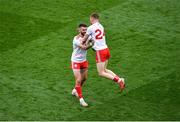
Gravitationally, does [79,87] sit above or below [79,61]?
below

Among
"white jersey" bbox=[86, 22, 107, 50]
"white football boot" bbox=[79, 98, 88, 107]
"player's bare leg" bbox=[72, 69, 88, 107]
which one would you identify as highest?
"white jersey" bbox=[86, 22, 107, 50]

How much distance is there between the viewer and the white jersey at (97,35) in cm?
1315

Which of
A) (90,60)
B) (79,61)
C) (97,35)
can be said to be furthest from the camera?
(90,60)

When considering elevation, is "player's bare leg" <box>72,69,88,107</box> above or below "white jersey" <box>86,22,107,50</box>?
below

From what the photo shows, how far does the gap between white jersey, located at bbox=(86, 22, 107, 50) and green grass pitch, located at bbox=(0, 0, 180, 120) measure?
48.0 inches

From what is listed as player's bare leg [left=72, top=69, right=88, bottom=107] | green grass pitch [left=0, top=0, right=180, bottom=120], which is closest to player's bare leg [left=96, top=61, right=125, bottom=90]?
green grass pitch [left=0, top=0, right=180, bottom=120]

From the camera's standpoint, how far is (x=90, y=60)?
15547 mm

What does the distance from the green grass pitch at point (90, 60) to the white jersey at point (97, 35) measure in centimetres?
122

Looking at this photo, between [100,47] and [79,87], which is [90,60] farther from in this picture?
[79,87]

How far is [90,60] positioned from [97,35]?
94.3 inches

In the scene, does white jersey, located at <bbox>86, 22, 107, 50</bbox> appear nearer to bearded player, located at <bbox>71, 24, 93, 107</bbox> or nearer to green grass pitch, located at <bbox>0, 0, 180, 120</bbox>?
bearded player, located at <bbox>71, 24, 93, 107</bbox>

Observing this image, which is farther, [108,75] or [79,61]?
[108,75]

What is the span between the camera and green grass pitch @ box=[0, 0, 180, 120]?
12742 mm

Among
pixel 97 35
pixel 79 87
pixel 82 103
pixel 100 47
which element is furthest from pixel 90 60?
pixel 82 103
